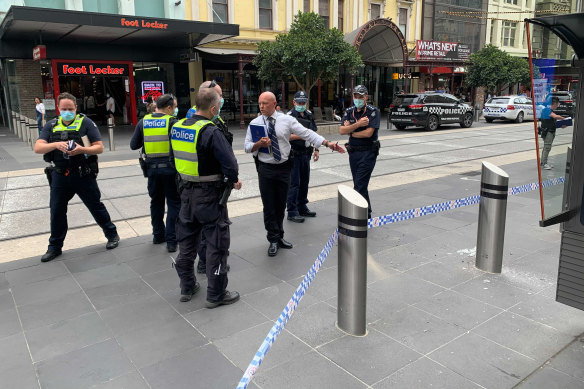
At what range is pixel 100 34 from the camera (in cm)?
1862

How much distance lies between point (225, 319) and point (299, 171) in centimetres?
339

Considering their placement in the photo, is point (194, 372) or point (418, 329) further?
point (418, 329)

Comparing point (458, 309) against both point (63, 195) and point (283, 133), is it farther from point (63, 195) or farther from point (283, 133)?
point (63, 195)

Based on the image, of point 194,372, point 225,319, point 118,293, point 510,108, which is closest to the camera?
point 194,372

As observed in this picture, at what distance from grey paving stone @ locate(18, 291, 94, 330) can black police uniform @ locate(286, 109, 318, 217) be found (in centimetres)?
330

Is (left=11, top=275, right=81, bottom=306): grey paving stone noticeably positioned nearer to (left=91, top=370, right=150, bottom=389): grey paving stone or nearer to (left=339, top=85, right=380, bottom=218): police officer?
(left=91, top=370, right=150, bottom=389): grey paving stone

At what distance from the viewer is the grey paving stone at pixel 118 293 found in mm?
4324

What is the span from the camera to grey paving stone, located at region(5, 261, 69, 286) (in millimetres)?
4859

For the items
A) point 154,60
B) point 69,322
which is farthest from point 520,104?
point 69,322

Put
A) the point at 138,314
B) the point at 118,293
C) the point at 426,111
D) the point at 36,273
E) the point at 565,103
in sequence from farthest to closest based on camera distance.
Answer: the point at 426,111
the point at 36,273
the point at 118,293
the point at 138,314
the point at 565,103

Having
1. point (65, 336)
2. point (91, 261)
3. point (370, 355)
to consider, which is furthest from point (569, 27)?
point (91, 261)

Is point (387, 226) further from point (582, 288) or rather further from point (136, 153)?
point (136, 153)

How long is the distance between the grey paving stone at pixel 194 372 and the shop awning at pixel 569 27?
323 cm

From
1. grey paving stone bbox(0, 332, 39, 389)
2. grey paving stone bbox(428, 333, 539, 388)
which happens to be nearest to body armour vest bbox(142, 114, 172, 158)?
grey paving stone bbox(0, 332, 39, 389)
